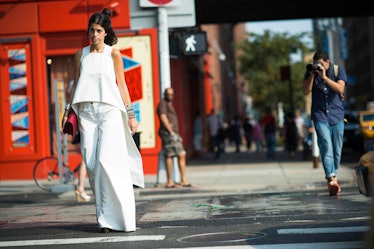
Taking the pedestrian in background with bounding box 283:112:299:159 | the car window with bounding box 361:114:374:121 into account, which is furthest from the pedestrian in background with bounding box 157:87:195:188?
the car window with bounding box 361:114:374:121

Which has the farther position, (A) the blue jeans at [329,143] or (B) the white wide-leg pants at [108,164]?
(A) the blue jeans at [329,143]

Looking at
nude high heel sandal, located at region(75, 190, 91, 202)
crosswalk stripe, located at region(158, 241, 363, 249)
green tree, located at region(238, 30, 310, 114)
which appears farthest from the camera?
green tree, located at region(238, 30, 310, 114)

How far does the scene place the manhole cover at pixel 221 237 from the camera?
720cm

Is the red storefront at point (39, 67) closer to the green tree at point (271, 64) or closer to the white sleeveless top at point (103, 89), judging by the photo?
the white sleeveless top at point (103, 89)

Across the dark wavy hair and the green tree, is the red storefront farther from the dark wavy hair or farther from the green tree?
the green tree

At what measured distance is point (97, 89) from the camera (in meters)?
8.30

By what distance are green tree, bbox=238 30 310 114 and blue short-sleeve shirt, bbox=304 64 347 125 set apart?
52373 millimetres

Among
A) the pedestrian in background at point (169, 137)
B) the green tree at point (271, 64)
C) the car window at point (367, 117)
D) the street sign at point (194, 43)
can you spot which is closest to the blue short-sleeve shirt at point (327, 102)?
the pedestrian in background at point (169, 137)

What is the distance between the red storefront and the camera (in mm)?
20391

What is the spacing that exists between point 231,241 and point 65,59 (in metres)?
14.9

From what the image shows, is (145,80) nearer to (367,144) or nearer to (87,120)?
(367,144)

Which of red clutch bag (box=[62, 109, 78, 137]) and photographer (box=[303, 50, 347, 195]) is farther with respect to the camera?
photographer (box=[303, 50, 347, 195])

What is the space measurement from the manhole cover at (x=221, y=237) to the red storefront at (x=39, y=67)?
42.2ft

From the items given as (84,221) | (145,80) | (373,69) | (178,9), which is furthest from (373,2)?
(373,69)
